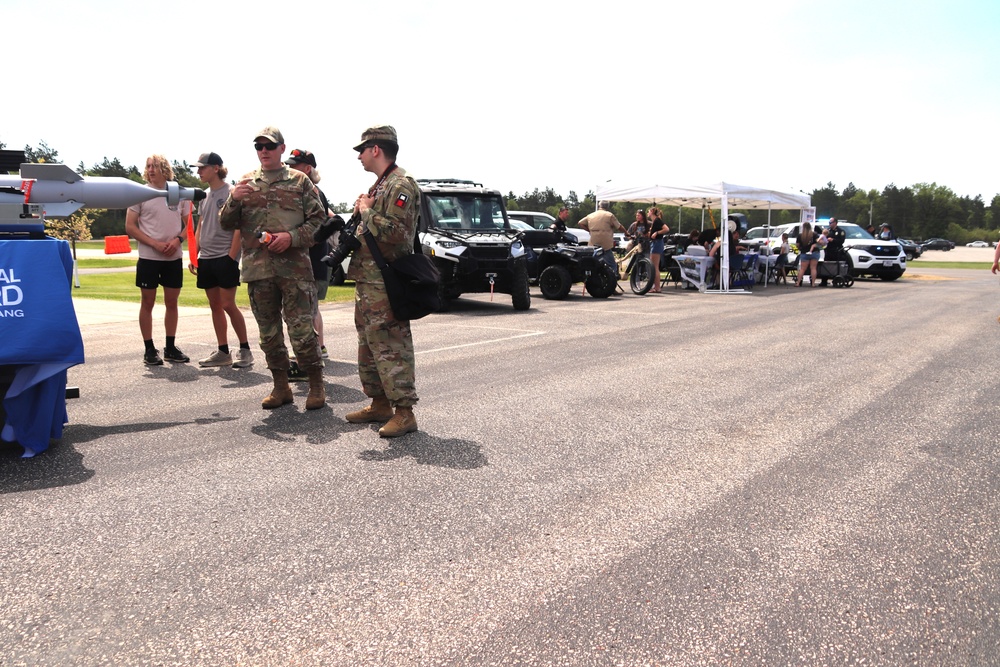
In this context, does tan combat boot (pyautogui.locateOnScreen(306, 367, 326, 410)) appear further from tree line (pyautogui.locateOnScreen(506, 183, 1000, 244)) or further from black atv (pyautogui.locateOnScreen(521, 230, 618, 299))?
tree line (pyautogui.locateOnScreen(506, 183, 1000, 244))

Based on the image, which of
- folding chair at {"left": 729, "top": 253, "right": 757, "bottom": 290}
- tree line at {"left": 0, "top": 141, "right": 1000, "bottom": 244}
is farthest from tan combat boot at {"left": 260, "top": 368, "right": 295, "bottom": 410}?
tree line at {"left": 0, "top": 141, "right": 1000, "bottom": 244}

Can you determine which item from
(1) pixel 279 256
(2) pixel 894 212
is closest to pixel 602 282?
(1) pixel 279 256

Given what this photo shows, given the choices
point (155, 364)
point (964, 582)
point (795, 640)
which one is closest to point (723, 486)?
point (964, 582)

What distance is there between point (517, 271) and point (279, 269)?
8.02m

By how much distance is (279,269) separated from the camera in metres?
5.31

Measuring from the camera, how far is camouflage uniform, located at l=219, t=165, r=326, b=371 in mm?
5277

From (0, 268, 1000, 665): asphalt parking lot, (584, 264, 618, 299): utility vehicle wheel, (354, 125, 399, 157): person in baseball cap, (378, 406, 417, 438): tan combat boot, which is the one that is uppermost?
(354, 125, 399, 157): person in baseball cap

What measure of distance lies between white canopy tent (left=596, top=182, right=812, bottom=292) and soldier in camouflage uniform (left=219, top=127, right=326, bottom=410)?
1403cm

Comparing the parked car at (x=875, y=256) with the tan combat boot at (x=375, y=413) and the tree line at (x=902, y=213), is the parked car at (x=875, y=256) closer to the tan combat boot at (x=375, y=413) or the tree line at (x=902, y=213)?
the tan combat boot at (x=375, y=413)

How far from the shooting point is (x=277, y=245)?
5.14 m

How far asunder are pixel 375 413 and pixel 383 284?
0.91 metres

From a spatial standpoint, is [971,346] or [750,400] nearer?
[750,400]

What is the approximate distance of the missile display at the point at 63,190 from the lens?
4.53 metres

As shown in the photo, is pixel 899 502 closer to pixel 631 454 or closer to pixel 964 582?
pixel 964 582
